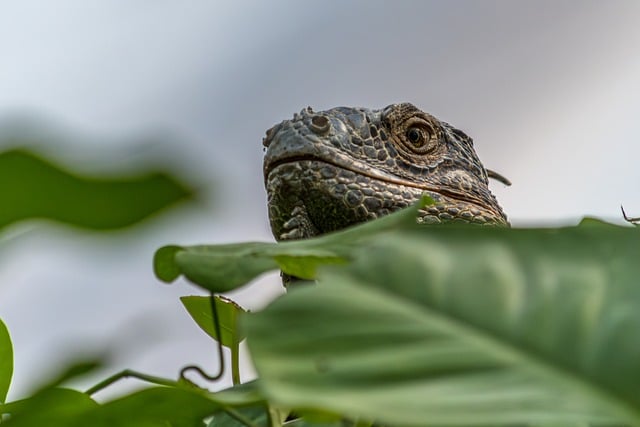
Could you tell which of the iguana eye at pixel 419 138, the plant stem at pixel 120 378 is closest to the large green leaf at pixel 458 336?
the plant stem at pixel 120 378

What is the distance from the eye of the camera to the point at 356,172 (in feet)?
8.36

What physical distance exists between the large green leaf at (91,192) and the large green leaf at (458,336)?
0.30ft


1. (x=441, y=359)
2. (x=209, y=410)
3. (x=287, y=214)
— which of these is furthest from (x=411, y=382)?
(x=287, y=214)

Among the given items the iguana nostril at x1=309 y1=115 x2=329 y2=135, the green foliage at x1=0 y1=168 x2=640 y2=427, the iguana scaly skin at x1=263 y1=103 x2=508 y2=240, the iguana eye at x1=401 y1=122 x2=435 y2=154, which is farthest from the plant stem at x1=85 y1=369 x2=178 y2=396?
the iguana eye at x1=401 y1=122 x2=435 y2=154

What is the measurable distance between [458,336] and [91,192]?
19 cm

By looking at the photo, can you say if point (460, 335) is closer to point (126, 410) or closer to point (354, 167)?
point (126, 410)

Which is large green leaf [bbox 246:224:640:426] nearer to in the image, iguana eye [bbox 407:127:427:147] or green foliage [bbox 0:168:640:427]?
green foliage [bbox 0:168:640:427]

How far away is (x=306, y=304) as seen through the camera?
401mm

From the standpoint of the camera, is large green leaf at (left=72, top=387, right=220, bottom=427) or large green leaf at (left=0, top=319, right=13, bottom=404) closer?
large green leaf at (left=72, top=387, right=220, bottom=427)

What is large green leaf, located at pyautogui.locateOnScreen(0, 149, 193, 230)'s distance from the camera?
306 mm

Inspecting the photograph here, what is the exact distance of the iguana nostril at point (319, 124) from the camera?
99.1 inches

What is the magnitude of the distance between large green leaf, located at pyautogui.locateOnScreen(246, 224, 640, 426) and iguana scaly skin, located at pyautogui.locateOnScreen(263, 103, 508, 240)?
199 centimetres

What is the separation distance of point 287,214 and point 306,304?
6.96ft

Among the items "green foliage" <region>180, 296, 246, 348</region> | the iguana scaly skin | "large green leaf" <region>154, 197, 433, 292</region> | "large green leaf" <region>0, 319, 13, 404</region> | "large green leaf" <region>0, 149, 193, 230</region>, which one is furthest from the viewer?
the iguana scaly skin
